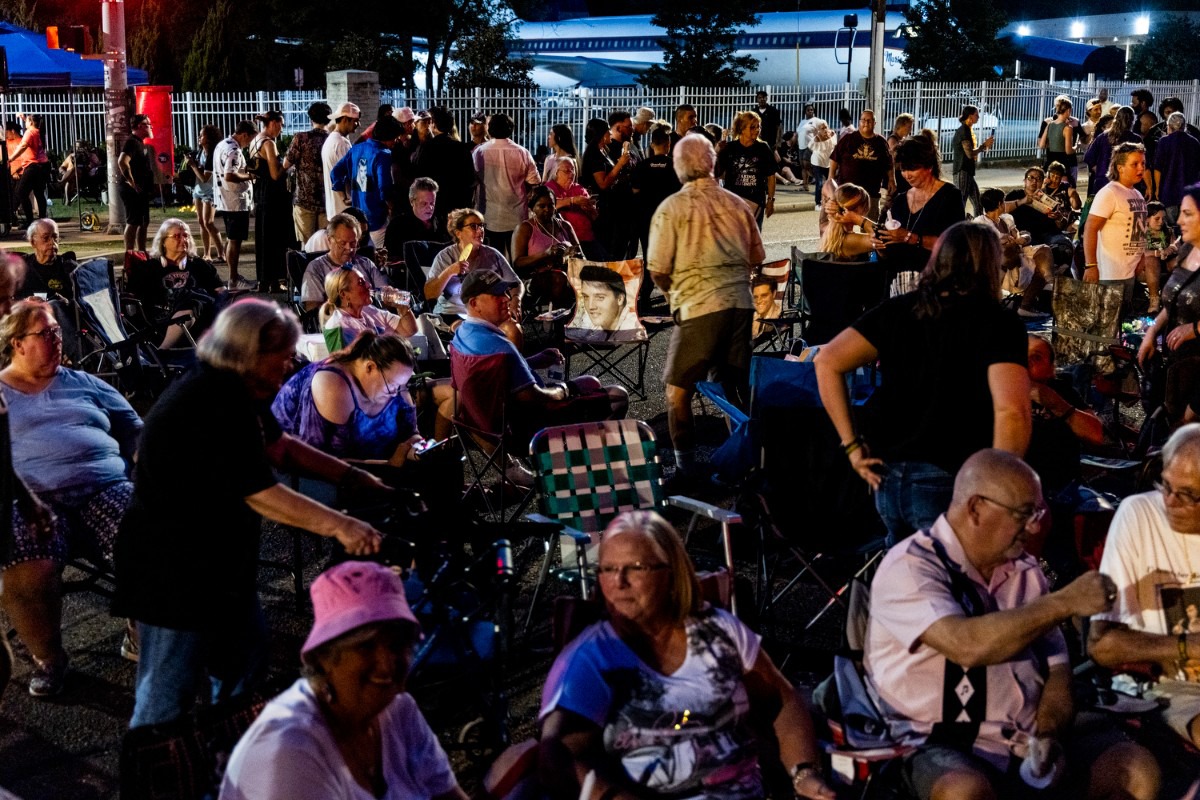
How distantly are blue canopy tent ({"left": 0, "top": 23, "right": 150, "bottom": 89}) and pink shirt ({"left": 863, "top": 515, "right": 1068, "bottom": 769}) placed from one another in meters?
22.4

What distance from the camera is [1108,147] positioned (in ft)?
51.9

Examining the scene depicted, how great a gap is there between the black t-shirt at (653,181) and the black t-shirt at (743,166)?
0.51m

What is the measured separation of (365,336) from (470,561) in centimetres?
167

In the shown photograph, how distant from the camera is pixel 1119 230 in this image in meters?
9.13

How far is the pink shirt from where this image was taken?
368cm

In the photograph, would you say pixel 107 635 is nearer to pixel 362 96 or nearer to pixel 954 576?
pixel 954 576

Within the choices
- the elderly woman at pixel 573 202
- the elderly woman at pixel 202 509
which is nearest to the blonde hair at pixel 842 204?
the elderly woman at pixel 573 202

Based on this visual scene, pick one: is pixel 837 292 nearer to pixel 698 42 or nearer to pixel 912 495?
pixel 912 495

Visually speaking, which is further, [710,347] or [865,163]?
[865,163]

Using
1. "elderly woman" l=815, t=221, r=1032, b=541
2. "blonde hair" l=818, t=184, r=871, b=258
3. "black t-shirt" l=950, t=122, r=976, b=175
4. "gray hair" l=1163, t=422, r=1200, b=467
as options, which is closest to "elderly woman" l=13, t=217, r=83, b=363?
"blonde hair" l=818, t=184, r=871, b=258

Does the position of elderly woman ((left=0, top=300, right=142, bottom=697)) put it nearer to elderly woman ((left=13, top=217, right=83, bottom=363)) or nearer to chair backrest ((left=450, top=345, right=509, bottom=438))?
chair backrest ((left=450, top=345, right=509, bottom=438))

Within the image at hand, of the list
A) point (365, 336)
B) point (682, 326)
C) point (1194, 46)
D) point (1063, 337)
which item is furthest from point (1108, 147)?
point (1194, 46)

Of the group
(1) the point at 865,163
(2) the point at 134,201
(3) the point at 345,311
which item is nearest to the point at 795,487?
(3) the point at 345,311

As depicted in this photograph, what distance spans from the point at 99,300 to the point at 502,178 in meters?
4.58
